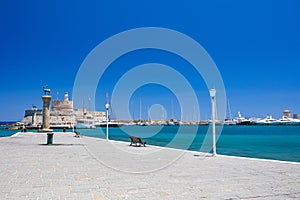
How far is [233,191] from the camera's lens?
578 cm

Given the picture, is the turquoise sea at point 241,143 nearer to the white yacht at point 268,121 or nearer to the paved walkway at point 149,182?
the paved walkway at point 149,182

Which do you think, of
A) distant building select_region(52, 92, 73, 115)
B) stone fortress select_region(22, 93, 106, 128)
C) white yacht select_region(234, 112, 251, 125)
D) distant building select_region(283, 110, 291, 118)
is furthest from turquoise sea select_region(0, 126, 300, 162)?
distant building select_region(283, 110, 291, 118)

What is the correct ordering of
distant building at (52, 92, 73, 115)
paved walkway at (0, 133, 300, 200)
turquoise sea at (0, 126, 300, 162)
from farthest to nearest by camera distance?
distant building at (52, 92, 73, 115), turquoise sea at (0, 126, 300, 162), paved walkway at (0, 133, 300, 200)

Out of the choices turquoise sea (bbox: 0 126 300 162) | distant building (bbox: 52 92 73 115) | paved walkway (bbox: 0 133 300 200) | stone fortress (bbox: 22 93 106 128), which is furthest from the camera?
distant building (bbox: 52 92 73 115)

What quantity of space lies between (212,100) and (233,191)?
7035 millimetres

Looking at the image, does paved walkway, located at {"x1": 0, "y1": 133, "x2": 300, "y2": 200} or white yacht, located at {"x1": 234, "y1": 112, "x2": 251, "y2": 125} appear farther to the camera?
white yacht, located at {"x1": 234, "y1": 112, "x2": 251, "y2": 125}

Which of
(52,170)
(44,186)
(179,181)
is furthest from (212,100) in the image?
(44,186)

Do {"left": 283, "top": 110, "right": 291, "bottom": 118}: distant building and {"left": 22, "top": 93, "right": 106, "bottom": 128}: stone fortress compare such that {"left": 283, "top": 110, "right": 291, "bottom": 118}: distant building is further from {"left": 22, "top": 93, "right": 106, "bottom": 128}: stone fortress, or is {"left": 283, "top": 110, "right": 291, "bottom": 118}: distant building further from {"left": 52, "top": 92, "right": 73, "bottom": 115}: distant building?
{"left": 52, "top": 92, "right": 73, "bottom": 115}: distant building

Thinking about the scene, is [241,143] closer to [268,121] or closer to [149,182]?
[149,182]

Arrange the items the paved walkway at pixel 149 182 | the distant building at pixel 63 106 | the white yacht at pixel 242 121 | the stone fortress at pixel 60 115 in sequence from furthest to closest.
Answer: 1. the white yacht at pixel 242 121
2. the distant building at pixel 63 106
3. the stone fortress at pixel 60 115
4. the paved walkway at pixel 149 182

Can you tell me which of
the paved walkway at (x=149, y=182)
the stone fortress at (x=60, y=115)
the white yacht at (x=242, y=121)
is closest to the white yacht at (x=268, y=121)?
the white yacht at (x=242, y=121)

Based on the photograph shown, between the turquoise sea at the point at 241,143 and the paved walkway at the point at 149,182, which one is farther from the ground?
the paved walkway at the point at 149,182

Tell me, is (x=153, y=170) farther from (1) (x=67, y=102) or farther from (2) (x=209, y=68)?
(1) (x=67, y=102)

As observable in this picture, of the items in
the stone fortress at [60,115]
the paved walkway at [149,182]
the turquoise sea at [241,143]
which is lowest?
the turquoise sea at [241,143]
